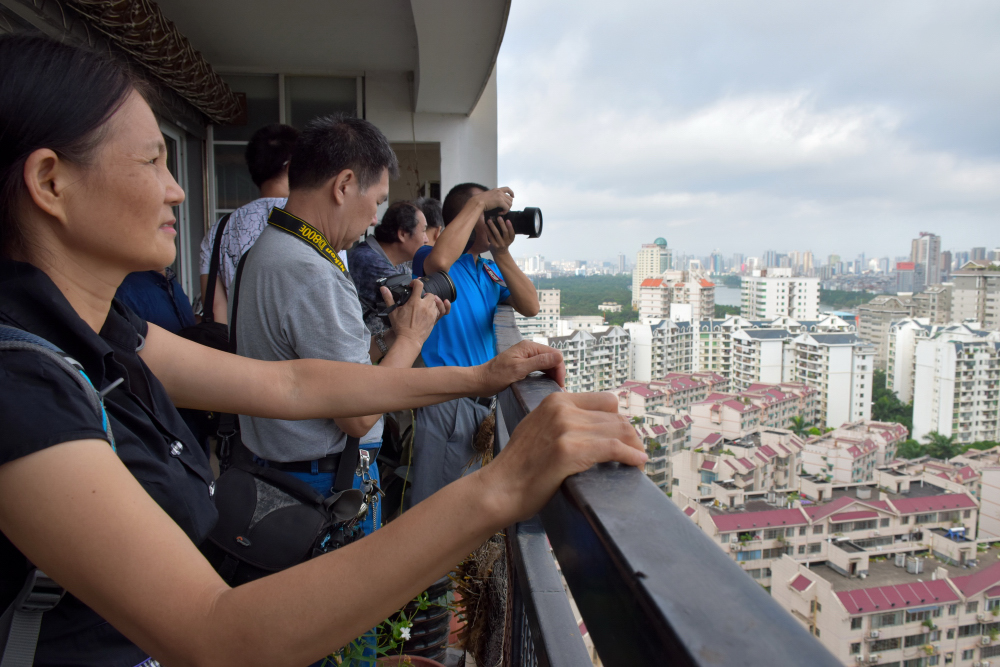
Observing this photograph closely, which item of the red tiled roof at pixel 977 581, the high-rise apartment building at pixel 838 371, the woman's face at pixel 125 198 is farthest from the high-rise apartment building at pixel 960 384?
the woman's face at pixel 125 198

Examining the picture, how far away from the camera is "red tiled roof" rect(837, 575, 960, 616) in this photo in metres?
5.07

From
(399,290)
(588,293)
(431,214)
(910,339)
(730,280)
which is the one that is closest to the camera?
(399,290)

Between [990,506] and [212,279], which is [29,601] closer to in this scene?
[212,279]

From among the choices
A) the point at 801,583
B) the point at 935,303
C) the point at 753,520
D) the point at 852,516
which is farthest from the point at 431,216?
the point at 935,303

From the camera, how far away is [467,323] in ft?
7.41

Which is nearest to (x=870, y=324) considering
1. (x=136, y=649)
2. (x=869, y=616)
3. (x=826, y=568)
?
(x=826, y=568)

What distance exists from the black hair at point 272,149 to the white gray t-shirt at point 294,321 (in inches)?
39.1

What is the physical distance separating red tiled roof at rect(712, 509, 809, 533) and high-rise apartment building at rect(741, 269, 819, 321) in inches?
351

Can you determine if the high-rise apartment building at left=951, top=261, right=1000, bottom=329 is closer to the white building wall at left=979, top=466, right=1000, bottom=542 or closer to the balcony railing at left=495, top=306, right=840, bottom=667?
the white building wall at left=979, top=466, right=1000, bottom=542

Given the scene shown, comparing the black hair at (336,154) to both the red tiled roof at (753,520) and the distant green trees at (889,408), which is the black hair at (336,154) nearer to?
the red tiled roof at (753,520)

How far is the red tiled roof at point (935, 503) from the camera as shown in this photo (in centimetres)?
691

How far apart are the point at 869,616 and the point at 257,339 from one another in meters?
6.01

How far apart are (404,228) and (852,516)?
22.0ft

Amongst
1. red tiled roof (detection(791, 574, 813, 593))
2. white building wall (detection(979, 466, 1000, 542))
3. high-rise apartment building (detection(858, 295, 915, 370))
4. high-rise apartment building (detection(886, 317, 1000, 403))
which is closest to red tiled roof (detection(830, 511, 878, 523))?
white building wall (detection(979, 466, 1000, 542))
